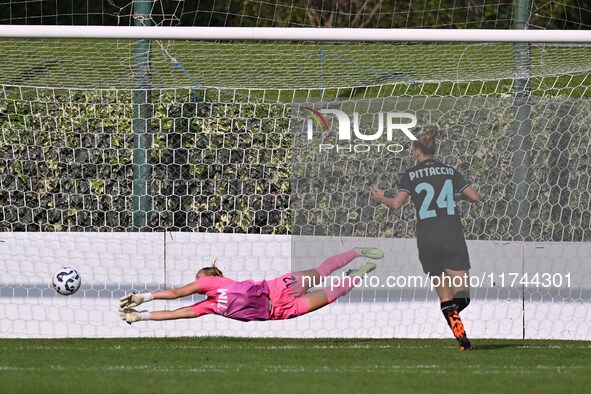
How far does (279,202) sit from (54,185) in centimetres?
229

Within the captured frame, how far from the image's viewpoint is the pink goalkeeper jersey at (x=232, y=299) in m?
9.92

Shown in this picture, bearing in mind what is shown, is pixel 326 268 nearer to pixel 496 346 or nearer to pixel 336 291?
pixel 336 291

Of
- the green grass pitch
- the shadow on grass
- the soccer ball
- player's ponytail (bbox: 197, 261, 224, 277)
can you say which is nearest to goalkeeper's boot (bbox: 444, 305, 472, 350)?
the green grass pitch

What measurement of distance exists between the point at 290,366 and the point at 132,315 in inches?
82.6

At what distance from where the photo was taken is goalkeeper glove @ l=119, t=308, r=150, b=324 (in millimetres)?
9664

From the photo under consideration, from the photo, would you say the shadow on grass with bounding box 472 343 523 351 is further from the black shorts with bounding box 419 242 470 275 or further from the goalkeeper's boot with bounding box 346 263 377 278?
the goalkeeper's boot with bounding box 346 263 377 278

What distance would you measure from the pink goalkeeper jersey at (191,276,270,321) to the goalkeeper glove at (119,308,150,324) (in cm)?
45

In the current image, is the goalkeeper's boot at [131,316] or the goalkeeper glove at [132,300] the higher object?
the goalkeeper glove at [132,300]

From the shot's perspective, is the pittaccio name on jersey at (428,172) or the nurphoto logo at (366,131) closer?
the pittaccio name on jersey at (428,172)

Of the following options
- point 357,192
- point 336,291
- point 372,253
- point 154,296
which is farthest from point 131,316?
point 357,192

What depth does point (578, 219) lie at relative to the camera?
36.1 feet

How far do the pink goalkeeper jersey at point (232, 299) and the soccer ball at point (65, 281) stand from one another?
126cm

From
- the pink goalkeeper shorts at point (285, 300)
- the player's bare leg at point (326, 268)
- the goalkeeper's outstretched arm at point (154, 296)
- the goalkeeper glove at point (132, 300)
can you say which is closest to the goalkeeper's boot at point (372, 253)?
the player's bare leg at point (326, 268)

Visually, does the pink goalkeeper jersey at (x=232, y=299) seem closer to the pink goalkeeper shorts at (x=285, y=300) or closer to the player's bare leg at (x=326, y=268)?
the pink goalkeeper shorts at (x=285, y=300)
